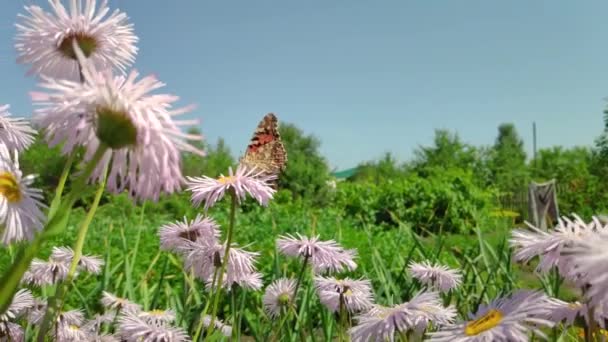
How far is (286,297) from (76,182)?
126 cm

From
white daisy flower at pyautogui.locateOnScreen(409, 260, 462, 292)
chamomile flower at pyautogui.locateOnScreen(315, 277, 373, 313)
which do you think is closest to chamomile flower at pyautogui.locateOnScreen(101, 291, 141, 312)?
chamomile flower at pyautogui.locateOnScreen(315, 277, 373, 313)

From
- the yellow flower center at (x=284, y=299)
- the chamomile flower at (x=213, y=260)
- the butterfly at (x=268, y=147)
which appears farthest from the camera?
the butterfly at (x=268, y=147)

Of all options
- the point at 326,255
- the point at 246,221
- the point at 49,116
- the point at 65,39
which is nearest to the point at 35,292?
the point at 326,255

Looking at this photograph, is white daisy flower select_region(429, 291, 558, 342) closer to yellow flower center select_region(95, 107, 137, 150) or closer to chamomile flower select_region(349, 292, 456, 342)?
chamomile flower select_region(349, 292, 456, 342)

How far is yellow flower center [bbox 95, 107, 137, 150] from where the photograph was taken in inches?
24.1

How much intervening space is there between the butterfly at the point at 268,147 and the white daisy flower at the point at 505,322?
2104 mm

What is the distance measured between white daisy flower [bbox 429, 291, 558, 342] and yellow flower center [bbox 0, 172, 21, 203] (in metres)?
0.62

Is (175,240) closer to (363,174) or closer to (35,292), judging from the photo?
(35,292)

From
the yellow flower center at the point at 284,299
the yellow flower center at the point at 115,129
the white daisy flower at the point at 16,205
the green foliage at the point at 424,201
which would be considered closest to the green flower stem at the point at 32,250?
the yellow flower center at the point at 115,129

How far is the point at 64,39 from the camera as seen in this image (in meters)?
1.01

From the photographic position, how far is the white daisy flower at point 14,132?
3.30ft

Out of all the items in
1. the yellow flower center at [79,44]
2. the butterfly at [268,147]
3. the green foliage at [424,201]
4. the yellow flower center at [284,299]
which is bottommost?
the yellow flower center at [284,299]

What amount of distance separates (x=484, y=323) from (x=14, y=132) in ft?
2.70

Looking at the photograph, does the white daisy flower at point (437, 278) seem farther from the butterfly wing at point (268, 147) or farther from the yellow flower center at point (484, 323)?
the butterfly wing at point (268, 147)
